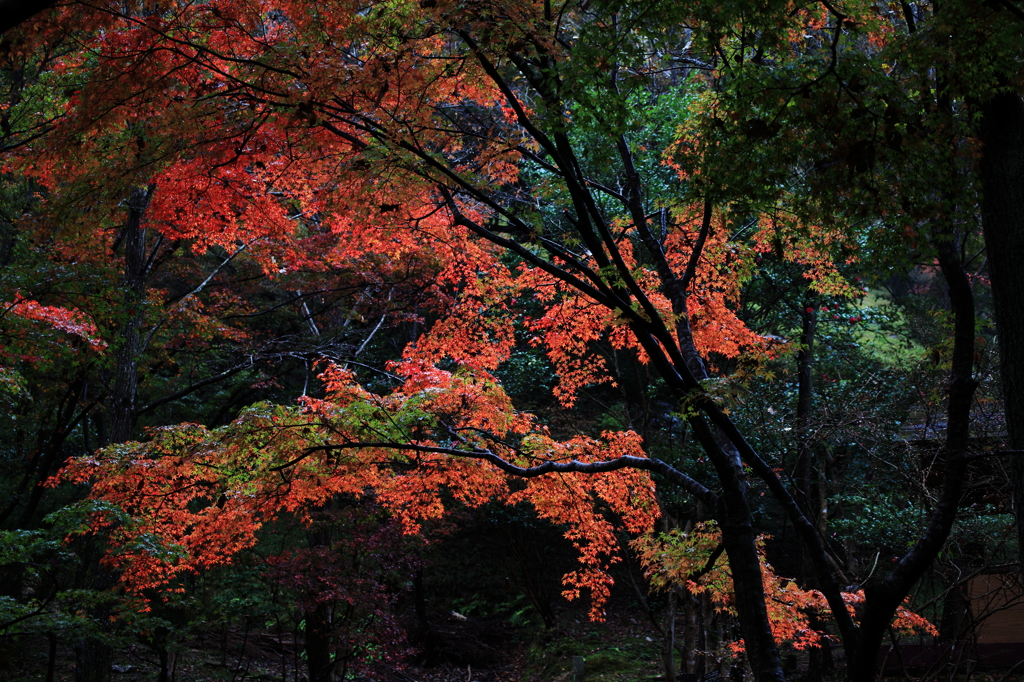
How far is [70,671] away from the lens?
9.82 m

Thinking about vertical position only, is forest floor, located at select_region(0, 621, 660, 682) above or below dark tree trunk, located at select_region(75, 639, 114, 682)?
below

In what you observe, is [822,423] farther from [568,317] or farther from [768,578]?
[568,317]

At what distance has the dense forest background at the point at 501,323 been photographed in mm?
3781

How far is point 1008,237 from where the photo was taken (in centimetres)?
369

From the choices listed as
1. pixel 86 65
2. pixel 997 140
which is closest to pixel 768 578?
pixel 997 140

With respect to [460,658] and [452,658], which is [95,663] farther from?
[460,658]

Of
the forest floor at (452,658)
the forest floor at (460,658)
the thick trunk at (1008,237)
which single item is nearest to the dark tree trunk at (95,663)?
the forest floor at (460,658)

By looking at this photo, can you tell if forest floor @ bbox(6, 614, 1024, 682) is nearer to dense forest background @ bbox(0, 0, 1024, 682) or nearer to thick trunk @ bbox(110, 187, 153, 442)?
dense forest background @ bbox(0, 0, 1024, 682)

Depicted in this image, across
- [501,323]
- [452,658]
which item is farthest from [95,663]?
[501,323]

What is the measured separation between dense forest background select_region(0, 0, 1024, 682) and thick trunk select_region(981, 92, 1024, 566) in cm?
2

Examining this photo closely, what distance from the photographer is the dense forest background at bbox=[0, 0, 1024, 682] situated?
149 inches

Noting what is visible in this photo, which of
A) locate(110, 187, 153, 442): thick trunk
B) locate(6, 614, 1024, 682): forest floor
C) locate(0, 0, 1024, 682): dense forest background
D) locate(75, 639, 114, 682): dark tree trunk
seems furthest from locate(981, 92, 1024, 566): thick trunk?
locate(75, 639, 114, 682): dark tree trunk

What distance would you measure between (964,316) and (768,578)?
14.3ft

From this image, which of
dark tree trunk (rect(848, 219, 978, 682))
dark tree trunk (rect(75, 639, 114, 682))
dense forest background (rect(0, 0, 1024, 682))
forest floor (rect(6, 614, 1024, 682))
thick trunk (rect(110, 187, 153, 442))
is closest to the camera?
dark tree trunk (rect(848, 219, 978, 682))
